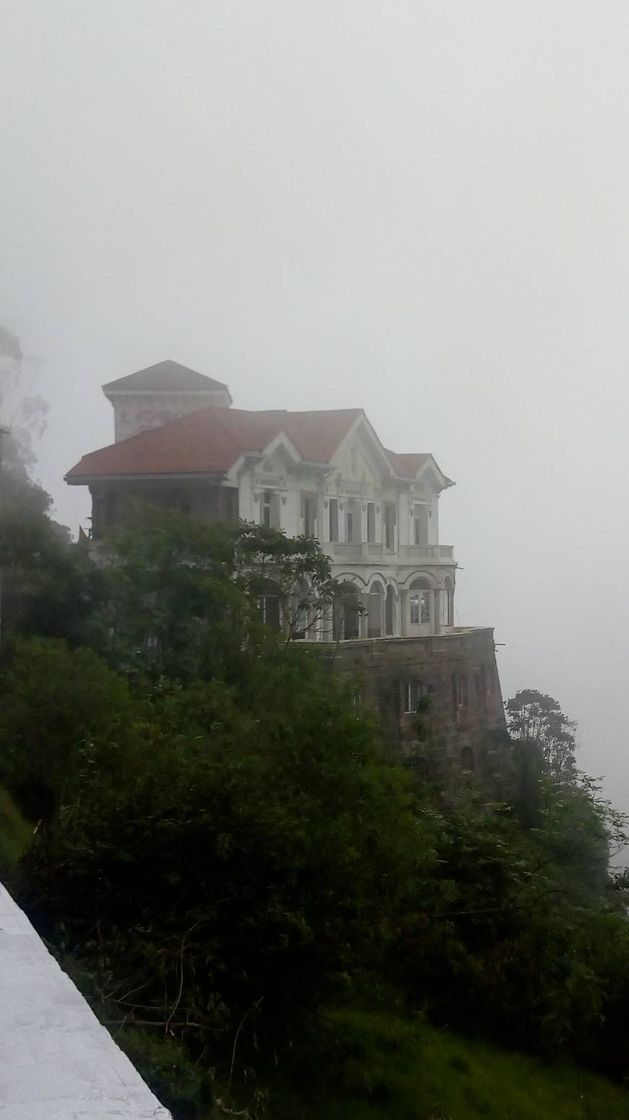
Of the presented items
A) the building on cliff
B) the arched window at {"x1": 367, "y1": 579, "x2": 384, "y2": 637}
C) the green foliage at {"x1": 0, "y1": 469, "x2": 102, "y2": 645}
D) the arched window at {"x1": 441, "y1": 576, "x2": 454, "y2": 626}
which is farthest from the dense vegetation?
the arched window at {"x1": 441, "y1": 576, "x2": 454, "y2": 626}

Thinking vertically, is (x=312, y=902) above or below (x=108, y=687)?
below

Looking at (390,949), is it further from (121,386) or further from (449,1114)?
(121,386)

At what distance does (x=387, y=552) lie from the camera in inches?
1423

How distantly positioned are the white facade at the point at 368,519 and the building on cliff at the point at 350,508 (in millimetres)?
47

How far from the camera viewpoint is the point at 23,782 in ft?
50.9

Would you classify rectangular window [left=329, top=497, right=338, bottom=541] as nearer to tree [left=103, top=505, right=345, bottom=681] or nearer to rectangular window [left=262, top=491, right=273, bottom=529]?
rectangular window [left=262, top=491, right=273, bottom=529]

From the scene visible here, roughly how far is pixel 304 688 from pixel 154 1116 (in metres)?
14.0

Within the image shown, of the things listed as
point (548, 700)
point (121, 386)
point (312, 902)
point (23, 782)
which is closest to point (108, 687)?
point (23, 782)

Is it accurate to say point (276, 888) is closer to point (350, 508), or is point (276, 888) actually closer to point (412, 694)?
point (412, 694)

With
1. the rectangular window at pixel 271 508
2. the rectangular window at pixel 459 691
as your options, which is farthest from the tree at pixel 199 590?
the rectangular window at pixel 459 691

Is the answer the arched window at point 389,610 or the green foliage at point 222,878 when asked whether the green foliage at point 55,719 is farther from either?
the arched window at point 389,610

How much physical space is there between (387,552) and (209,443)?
712 centimetres

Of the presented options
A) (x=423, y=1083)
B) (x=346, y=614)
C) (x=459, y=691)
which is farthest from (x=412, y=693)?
(x=423, y=1083)

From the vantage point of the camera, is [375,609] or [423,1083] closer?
[423,1083]
